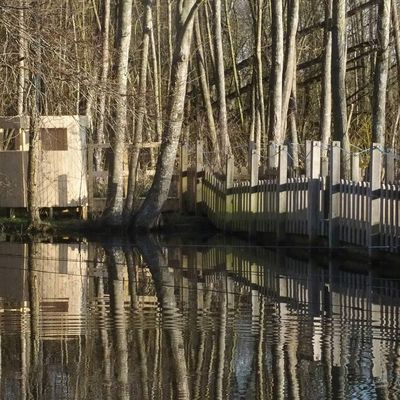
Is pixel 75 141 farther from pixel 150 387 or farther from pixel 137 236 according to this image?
pixel 150 387

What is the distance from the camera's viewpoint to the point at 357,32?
50750mm

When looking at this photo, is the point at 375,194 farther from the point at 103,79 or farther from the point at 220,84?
the point at 220,84

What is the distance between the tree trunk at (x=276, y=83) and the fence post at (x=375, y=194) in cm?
1191

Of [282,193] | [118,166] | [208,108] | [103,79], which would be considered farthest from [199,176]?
[103,79]

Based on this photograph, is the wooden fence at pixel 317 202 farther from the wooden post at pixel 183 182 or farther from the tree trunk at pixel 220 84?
the tree trunk at pixel 220 84

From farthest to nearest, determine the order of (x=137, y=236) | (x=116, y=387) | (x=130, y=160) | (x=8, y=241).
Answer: (x=130, y=160) < (x=137, y=236) < (x=8, y=241) < (x=116, y=387)

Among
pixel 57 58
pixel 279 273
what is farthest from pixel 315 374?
pixel 279 273

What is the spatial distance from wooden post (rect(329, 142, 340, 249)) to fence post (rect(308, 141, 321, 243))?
0.86 metres

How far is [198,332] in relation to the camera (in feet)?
38.1

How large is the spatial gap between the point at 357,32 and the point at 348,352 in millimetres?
41634

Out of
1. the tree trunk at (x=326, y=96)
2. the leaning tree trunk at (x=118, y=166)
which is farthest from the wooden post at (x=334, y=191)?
the tree trunk at (x=326, y=96)

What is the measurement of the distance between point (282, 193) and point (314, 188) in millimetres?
2177

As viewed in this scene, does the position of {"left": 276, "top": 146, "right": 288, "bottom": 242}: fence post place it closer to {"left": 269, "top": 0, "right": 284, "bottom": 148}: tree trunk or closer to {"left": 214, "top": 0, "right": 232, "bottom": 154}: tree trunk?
{"left": 269, "top": 0, "right": 284, "bottom": 148}: tree trunk

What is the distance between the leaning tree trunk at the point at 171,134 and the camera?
2986cm
